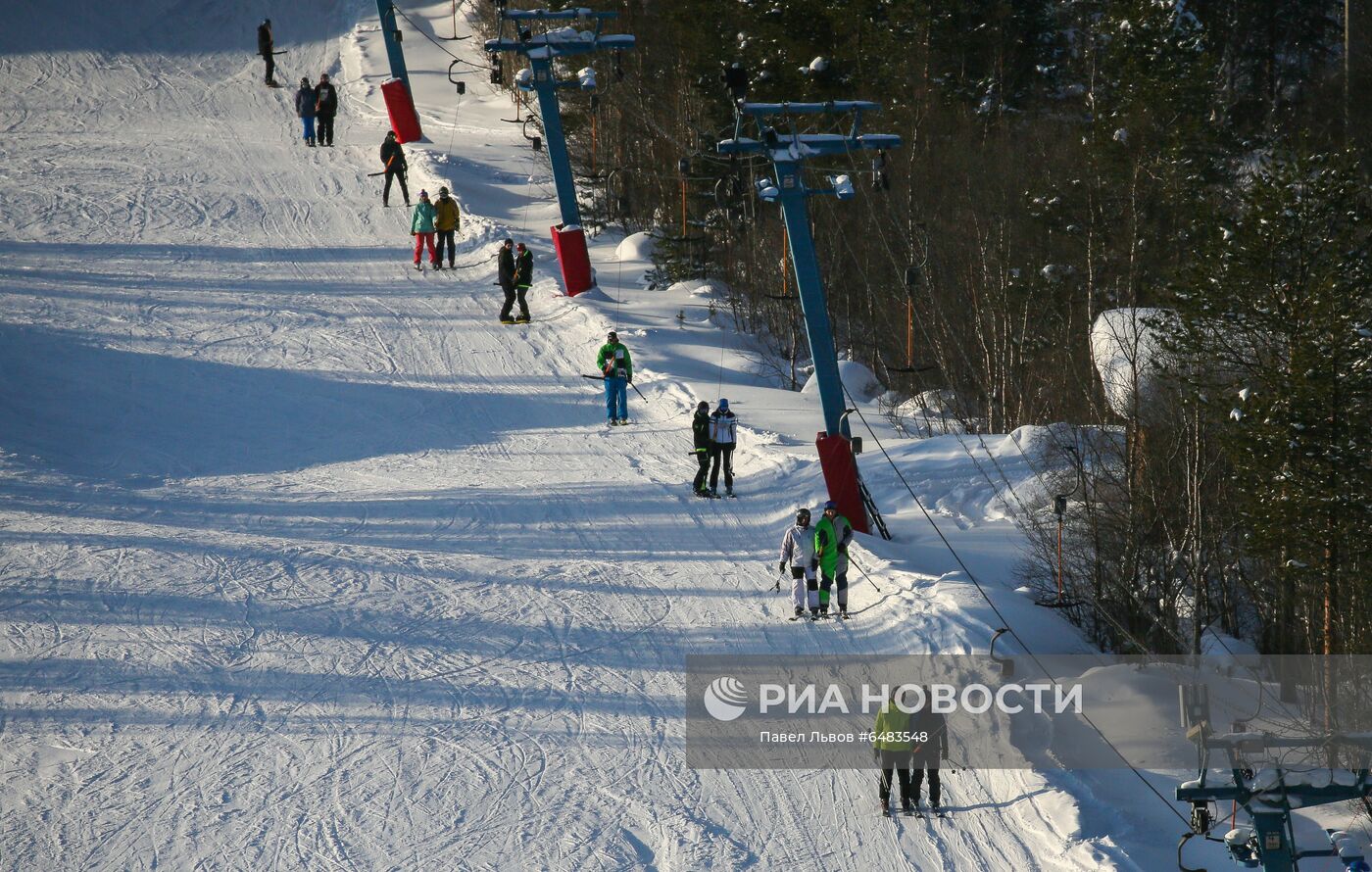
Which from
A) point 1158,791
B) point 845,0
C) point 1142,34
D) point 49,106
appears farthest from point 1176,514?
point 49,106

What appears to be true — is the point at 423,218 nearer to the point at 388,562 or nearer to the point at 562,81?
the point at 562,81

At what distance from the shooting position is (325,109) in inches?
1199

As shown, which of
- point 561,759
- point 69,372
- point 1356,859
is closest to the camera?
point 1356,859

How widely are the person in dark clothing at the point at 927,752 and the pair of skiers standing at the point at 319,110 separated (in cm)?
2541

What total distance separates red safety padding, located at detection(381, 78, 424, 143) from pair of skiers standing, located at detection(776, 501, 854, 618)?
21.5 m

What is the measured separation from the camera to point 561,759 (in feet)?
33.3

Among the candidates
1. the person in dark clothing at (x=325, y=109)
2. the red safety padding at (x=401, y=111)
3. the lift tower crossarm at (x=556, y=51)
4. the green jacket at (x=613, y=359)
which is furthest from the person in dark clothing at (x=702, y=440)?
the person in dark clothing at (x=325, y=109)

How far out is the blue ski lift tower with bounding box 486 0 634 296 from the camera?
A: 874 inches

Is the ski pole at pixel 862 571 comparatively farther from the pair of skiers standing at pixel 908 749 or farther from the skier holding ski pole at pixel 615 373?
the skier holding ski pole at pixel 615 373

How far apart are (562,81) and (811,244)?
1056cm

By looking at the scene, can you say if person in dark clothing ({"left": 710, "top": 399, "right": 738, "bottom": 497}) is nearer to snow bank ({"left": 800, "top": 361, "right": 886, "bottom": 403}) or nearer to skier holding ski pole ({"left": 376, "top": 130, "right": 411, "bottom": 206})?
snow bank ({"left": 800, "top": 361, "right": 886, "bottom": 403})

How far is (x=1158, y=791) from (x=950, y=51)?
95.5 feet

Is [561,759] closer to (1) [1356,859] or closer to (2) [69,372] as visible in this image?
(1) [1356,859]

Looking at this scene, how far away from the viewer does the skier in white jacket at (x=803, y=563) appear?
12.3 meters
